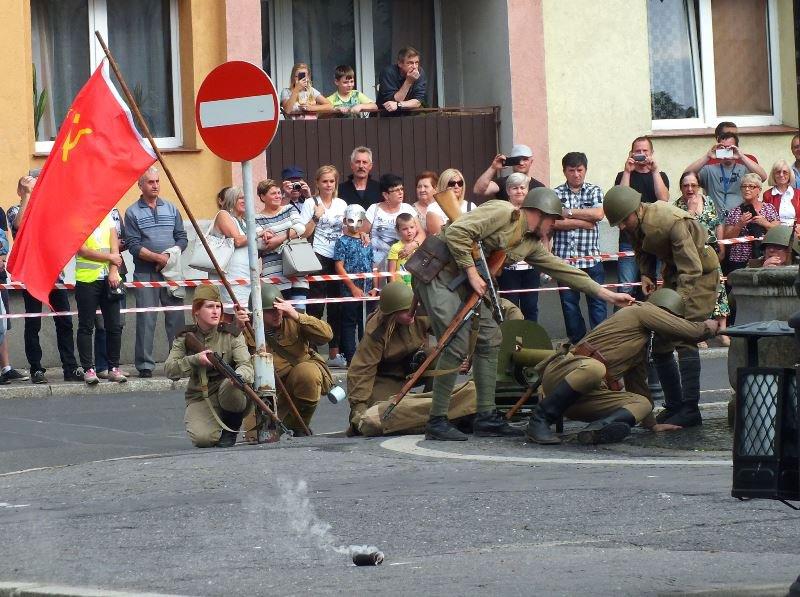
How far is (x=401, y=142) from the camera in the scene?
66.6ft

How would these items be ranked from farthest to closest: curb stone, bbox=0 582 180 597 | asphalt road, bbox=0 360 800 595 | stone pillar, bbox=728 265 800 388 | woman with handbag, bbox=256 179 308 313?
woman with handbag, bbox=256 179 308 313 < stone pillar, bbox=728 265 800 388 < asphalt road, bbox=0 360 800 595 < curb stone, bbox=0 582 180 597

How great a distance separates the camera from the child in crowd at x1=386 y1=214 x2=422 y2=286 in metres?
17.0

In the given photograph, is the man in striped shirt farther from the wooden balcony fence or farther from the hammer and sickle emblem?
the hammer and sickle emblem

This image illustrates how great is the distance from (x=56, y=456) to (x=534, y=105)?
32.2ft

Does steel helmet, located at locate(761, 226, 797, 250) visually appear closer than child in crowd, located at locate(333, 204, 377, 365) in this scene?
Yes

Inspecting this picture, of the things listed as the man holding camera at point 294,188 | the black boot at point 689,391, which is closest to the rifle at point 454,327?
the black boot at point 689,391

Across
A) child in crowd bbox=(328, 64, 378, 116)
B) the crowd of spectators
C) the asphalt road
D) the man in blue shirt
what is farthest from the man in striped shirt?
the asphalt road

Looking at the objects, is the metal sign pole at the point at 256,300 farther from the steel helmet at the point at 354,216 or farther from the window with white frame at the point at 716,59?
the window with white frame at the point at 716,59

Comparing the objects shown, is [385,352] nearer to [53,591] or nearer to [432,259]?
[432,259]

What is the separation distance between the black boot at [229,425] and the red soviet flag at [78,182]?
1.76 meters

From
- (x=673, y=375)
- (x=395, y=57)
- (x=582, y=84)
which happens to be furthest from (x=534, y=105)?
(x=673, y=375)

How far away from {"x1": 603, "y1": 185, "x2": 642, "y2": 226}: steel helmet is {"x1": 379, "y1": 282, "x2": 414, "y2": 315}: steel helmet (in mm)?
1477

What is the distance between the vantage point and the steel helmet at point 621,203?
1189 centimetres

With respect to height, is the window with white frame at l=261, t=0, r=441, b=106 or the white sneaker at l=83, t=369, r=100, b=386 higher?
the window with white frame at l=261, t=0, r=441, b=106
